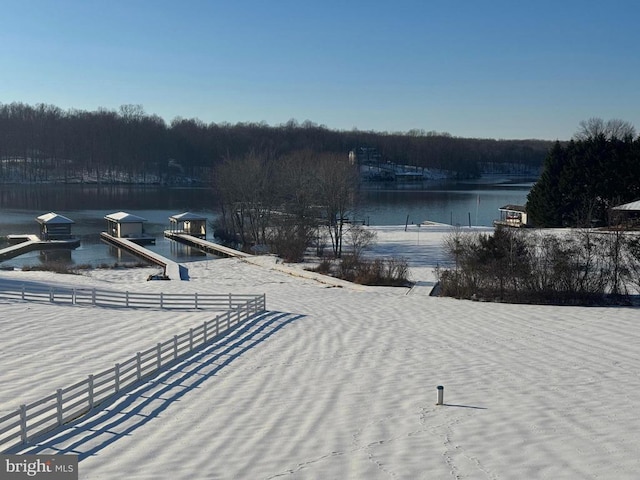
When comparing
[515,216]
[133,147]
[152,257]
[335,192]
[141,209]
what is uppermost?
[133,147]

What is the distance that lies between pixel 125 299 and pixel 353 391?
15004 mm

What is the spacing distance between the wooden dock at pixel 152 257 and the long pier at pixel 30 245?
2.85 metres

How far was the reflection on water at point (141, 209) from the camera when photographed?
1880 inches

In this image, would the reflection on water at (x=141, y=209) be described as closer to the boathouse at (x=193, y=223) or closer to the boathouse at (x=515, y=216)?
the boathouse at (x=193, y=223)

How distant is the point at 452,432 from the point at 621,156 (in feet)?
160

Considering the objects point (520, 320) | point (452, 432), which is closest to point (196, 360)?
point (452, 432)

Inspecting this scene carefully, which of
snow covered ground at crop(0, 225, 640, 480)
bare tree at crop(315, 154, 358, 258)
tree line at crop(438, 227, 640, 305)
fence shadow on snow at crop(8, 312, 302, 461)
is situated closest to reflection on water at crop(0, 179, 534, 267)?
bare tree at crop(315, 154, 358, 258)

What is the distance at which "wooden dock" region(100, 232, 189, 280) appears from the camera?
3545 centimetres

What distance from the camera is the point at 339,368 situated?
16156 millimetres

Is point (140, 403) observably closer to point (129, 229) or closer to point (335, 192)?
point (335, 192)

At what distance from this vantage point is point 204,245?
165ft

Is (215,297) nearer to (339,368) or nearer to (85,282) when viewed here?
(85,282)

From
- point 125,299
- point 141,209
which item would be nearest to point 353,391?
point 125,299

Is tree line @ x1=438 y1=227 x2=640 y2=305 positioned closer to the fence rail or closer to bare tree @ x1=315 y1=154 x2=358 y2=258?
the fence rail
